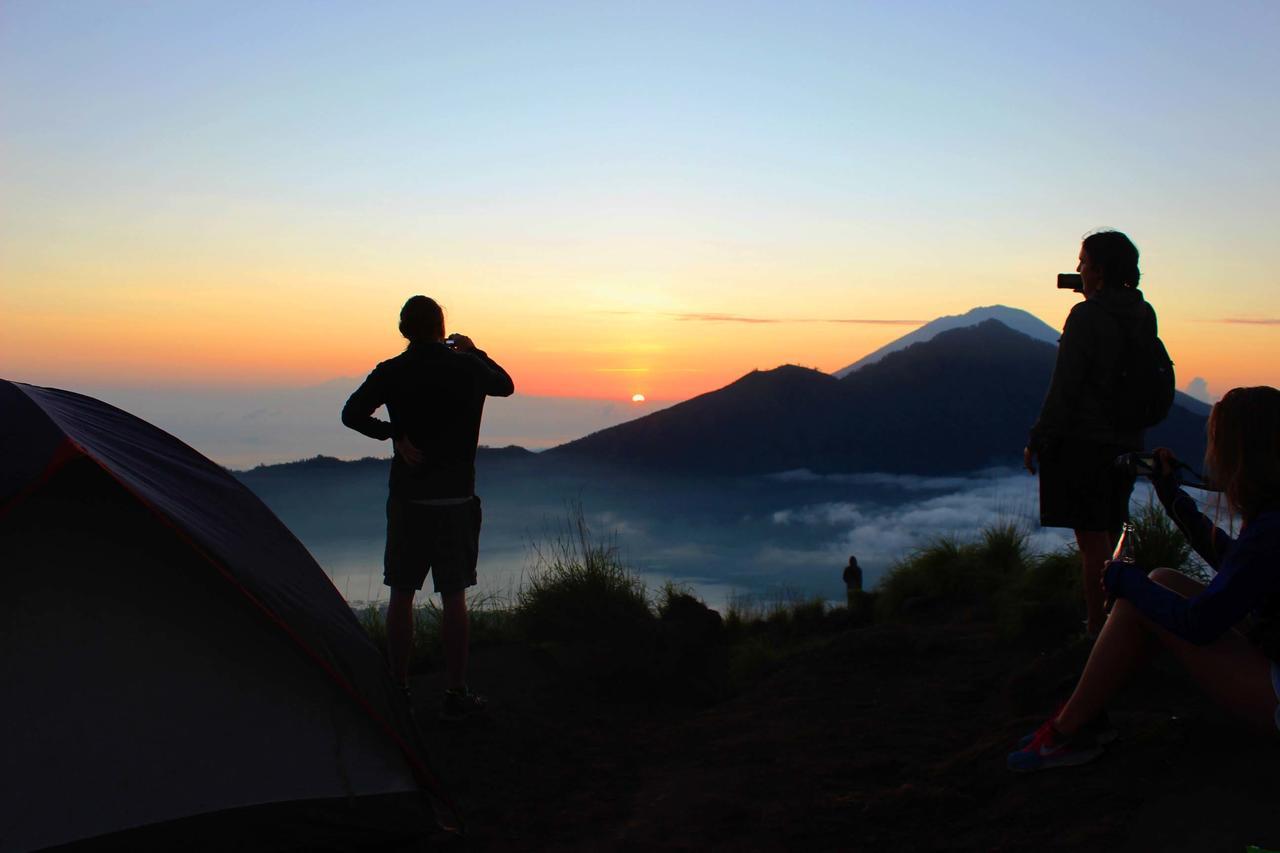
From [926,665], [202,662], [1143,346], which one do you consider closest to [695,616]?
[926,665]

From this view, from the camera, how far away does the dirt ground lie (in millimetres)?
3506

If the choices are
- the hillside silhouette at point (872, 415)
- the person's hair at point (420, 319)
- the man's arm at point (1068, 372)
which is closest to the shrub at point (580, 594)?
the person's hair at point (420, 319)

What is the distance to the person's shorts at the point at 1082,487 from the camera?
4.89 meters

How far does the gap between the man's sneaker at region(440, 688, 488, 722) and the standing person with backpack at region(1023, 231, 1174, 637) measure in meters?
3.15

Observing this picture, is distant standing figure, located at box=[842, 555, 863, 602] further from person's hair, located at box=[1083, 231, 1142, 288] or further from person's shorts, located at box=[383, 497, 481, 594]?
person's shorts, located at box=[383, 497, 481, 594]

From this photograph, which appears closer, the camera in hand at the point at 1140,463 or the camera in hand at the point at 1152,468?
the camera in hand at the point at 1152,468

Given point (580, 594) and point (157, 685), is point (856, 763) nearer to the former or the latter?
point (157, 685)

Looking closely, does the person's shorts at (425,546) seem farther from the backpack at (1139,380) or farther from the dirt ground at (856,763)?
the backpack at (1139,380)

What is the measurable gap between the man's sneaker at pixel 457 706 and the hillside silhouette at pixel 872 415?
94.4m

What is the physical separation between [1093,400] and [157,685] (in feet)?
14.1

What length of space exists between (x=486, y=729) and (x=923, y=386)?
346ft

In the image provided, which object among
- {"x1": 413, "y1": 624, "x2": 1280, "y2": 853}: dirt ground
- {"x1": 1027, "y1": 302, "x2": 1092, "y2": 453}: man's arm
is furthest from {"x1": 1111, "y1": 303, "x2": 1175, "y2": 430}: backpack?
{"x1": 413, "y1": 624, "x2": 1280, "y2": 853}: dirt ground

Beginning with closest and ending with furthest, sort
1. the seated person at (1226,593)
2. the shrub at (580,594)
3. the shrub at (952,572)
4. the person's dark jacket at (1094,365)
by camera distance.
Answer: the seated person at (1226,593) < the person's dark jacket at (1094,365) < the shrub at (580,594) < the shrub at (952,572)

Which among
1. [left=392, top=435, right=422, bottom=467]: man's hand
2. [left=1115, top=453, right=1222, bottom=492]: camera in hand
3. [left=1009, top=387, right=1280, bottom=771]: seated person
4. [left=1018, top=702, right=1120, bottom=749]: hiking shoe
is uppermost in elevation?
[left=392, top=435, right=422, bottom=467]: man's hand
